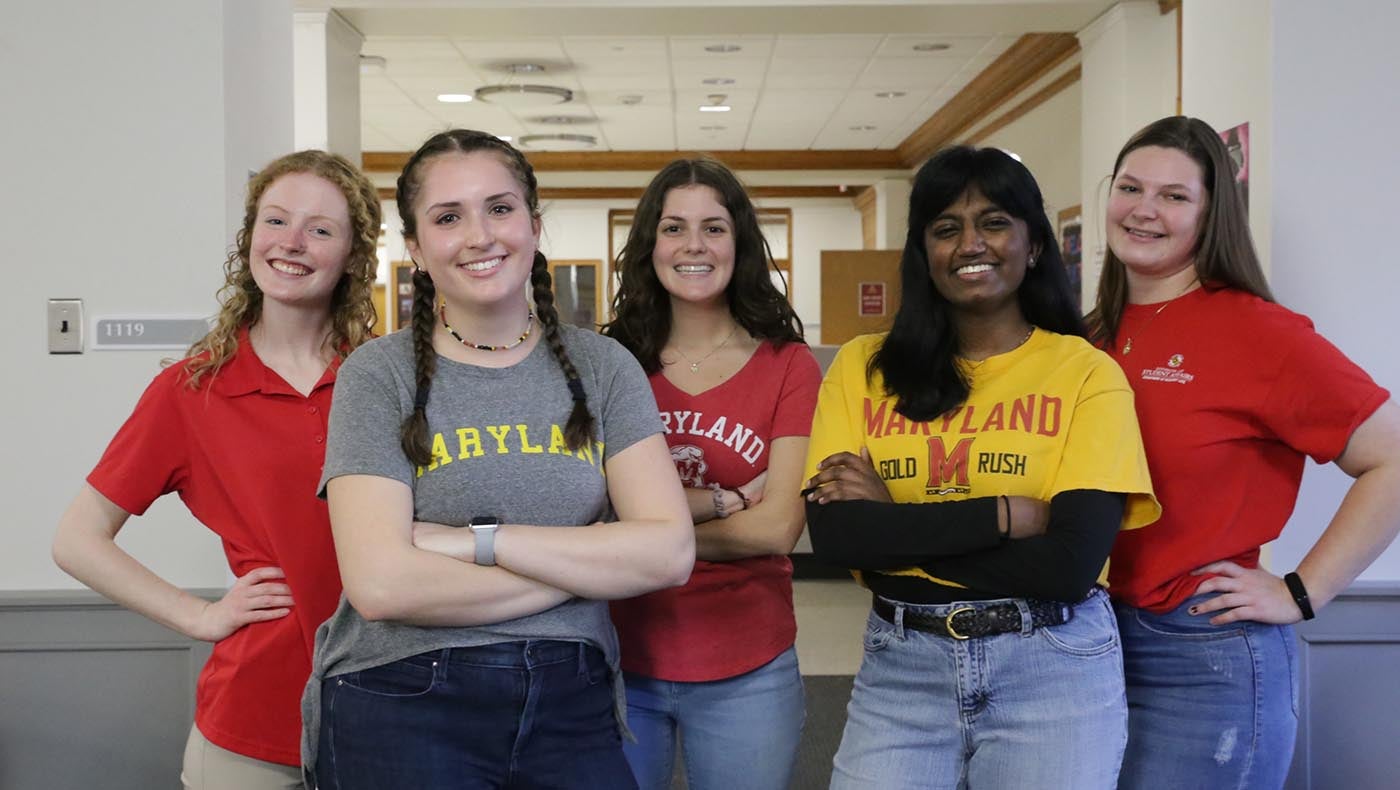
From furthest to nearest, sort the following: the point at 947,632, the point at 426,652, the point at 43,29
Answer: the point at 43,29, the point at 947,632, the point at 426,652

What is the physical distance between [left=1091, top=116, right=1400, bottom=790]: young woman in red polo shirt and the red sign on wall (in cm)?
740

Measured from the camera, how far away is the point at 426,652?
1.40 m

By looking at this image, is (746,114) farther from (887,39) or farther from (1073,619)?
(1073,619)

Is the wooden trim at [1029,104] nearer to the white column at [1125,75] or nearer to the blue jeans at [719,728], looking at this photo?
the white column at [1125,75]

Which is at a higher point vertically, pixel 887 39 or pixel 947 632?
pixel 887 39

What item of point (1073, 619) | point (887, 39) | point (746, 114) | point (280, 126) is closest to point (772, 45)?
point (887, 39)

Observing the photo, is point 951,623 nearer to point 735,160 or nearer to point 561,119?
point 561,119

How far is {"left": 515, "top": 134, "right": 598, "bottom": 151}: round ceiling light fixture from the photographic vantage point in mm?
11992

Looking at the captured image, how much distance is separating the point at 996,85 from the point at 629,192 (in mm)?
7282

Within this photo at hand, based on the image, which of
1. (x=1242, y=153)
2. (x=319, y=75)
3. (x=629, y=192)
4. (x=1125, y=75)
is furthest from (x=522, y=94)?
(x=1242, y=153)

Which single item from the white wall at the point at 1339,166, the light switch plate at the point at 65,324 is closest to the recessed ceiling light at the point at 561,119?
the light switch plate at the point at 65,324

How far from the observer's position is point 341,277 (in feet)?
6.24

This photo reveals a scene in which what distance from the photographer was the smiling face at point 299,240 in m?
1.79

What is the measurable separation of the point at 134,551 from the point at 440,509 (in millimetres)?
1642
